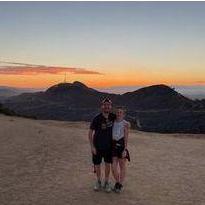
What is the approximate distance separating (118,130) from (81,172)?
301cm

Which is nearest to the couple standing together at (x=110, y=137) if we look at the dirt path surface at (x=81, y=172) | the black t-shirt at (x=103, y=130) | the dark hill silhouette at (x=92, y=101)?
the black t-shirt at (x=103, y=130)

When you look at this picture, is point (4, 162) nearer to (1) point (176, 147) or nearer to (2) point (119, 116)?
(2) point (119, 116)

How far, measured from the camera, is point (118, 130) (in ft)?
34.8

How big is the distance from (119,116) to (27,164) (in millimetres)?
4652

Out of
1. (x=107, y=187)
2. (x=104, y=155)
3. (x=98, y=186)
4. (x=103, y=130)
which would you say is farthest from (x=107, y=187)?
(x=103, y=130)

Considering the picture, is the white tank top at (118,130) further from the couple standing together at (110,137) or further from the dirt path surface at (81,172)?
the dirt path surface at (81,172)

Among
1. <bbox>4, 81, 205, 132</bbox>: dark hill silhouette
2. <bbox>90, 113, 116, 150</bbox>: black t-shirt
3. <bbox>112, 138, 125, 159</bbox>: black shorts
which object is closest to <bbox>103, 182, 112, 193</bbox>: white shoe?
<bbox>112, 138, 125, 159</bbox>: black shorts

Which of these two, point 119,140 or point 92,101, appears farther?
point 92,101

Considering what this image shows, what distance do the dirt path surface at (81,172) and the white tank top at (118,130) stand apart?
4.05 feet

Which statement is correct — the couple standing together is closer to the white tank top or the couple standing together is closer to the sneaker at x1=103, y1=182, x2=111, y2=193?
the white tank top

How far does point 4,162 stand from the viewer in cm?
1459

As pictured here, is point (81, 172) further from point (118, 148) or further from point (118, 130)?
point (118, 130)

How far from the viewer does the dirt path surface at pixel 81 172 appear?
1062 centimetres

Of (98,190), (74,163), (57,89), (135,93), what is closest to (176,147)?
(74,163)
